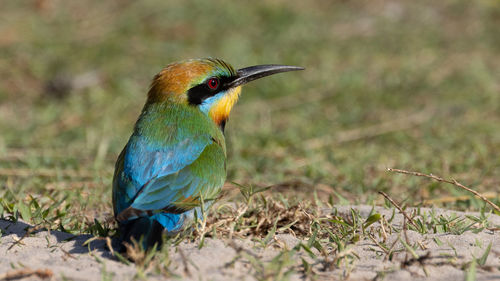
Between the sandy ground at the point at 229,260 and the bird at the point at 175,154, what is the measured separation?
0.46 ft

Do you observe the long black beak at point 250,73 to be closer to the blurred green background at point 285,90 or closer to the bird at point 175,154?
the bird at point 175,154

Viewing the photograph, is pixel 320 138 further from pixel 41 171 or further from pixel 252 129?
pixel 41 171

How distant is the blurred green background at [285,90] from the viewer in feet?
14.1

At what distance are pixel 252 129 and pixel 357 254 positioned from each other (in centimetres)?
293

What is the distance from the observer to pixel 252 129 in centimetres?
535

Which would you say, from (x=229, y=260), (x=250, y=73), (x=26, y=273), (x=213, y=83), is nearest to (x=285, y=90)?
(x=250, y=73)

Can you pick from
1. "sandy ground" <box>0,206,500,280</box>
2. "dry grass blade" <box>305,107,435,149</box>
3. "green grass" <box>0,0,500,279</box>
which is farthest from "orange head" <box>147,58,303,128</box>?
"dry grass blade" <box>305,107,435,149</box>

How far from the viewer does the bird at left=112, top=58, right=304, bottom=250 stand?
2494 mm

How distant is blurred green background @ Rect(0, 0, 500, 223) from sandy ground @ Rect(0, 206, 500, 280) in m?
0.74

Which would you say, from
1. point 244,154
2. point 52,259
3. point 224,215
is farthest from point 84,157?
point 52,259

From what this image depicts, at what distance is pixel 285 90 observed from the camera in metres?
6.26

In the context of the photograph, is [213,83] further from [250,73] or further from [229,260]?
[229,260]

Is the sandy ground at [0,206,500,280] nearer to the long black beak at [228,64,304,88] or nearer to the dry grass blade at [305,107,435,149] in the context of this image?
the long black beak at [228,64,304,88]

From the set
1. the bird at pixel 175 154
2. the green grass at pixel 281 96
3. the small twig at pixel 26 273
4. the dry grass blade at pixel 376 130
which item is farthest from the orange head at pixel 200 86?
the dry grass blade at pixel 376 130
